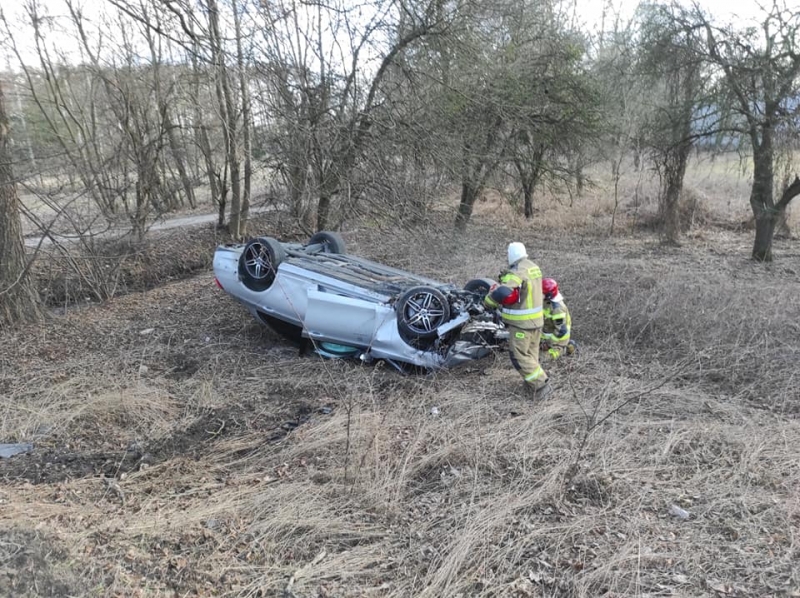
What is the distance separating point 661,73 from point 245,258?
11282 mm

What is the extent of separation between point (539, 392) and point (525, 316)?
689 mm

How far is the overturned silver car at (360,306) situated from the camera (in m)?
5.18

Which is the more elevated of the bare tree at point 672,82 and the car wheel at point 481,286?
the bare tree at point 672,82

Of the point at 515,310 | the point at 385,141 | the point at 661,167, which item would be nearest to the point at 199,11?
the point at 385,141

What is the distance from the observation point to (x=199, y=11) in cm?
788

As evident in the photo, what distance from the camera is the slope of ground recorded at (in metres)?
2.76

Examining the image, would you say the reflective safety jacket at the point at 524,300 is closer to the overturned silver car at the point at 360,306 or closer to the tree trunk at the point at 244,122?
the overturned silver car at the point at 360,306

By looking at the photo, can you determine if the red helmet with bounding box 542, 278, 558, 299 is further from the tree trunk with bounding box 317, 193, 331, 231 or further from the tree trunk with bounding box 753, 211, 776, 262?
the tree trunk with bounding box 753, 211, 776, 262

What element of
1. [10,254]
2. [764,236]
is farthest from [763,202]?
[10,254]

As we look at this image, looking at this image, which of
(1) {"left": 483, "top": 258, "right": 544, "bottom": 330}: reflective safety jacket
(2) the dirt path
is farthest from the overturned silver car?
(2) the dirt path

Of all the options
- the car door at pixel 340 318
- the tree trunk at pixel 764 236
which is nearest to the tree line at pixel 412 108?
the tree trunk at pixel 764 236

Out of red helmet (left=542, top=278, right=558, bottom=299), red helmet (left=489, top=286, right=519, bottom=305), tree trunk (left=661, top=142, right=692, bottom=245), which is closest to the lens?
red helmet (left=489, top=286, right=519, bottom=305)

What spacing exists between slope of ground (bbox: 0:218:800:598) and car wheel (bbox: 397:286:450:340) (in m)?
0.49

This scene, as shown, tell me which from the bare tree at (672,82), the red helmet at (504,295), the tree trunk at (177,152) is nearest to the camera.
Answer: the red helmet at (504,295)
